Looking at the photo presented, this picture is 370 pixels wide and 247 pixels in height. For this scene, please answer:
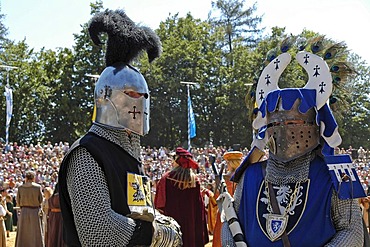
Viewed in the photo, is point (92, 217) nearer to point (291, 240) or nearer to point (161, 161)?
point (291, 240)

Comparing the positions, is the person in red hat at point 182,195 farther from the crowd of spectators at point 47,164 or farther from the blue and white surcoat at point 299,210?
the crowd of spectators at point 47,164

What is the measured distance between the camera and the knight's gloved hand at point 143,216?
314 cm

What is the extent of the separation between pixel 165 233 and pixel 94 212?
476 mm

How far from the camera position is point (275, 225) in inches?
145

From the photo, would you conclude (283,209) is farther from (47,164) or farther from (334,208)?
(47,164)

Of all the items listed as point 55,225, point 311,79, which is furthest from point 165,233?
point 55,225

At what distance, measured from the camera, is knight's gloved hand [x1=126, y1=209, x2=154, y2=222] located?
3.14 m

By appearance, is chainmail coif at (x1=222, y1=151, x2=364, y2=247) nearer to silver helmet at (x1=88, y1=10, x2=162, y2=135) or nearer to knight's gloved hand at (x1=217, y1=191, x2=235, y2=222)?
knight's gloved hand at (x1=217, y1=191, x2=235, y2=222)

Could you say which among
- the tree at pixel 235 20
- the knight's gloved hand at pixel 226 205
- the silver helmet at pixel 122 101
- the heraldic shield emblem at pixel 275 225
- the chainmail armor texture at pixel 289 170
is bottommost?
the heraldic shield emblem at pixel 275 225

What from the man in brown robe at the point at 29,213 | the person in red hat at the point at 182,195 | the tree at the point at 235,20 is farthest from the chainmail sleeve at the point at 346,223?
the tree at the point at 235,20

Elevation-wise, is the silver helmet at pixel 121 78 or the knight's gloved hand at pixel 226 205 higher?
the silver helmet at pixel 121 78

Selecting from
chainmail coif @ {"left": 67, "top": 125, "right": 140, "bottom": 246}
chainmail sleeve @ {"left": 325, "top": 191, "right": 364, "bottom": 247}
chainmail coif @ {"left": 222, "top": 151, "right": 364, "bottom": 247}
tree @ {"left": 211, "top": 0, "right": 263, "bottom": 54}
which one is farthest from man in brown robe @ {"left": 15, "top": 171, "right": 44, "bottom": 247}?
tree @ {"left": 211, "top": 0, "right": 263, "bottom": 54}

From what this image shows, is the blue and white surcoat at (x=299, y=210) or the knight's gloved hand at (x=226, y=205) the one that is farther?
the knight's gloved hand at (x=226, y=205)

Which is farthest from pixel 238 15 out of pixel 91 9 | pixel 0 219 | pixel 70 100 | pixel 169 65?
pixel 0 219
